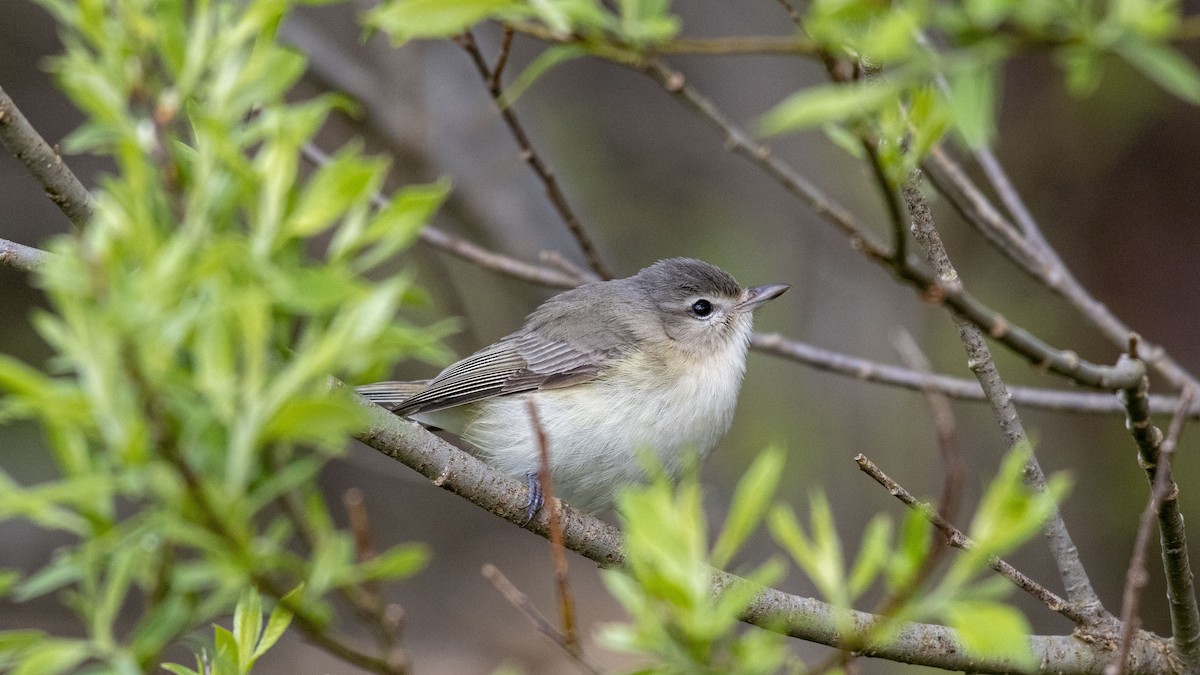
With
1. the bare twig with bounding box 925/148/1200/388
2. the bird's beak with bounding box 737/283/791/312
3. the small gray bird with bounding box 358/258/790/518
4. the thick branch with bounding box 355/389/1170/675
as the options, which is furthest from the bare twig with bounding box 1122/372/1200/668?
the bird's beak with bounding box 737/283/791/312

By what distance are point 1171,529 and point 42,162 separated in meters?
2.50

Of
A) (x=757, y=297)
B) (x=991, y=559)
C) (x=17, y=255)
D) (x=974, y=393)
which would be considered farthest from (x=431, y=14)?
(x=757, y=297)

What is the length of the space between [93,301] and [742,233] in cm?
672

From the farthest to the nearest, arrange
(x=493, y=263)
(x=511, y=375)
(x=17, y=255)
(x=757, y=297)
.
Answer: (x=757, y=297) → (x=511, y=375) → (x=493, y=263) → (x=17, y=255)

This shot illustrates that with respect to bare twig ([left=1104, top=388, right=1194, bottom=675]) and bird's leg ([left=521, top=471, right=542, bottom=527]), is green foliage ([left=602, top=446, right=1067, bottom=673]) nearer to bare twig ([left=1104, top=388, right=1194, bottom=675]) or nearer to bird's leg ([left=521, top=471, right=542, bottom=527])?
bare twig ([left=1104, top=388, right=1194, bottom=675])

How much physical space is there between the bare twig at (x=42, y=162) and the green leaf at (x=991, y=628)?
6.26 ft

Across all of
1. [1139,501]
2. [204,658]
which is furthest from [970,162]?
[204,658]

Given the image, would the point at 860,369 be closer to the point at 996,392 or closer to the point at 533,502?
the point at 996,392

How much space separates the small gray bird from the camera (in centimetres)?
407

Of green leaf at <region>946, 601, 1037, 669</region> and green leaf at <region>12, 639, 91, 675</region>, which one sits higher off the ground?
green leaf at <region>12, 639, 91, 675</region>

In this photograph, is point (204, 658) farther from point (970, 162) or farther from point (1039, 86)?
point (1039, 86)

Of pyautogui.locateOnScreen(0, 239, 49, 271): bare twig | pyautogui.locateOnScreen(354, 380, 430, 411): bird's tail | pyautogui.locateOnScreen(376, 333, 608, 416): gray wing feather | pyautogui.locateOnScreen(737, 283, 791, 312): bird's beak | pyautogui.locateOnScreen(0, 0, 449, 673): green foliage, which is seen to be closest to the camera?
pyautogui.locateOnScreen(0, 0, 449, 673): green foliage

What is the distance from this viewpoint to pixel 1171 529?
2471 millimetres

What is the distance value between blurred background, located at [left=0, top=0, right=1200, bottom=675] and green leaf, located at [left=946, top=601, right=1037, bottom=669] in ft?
17.2
